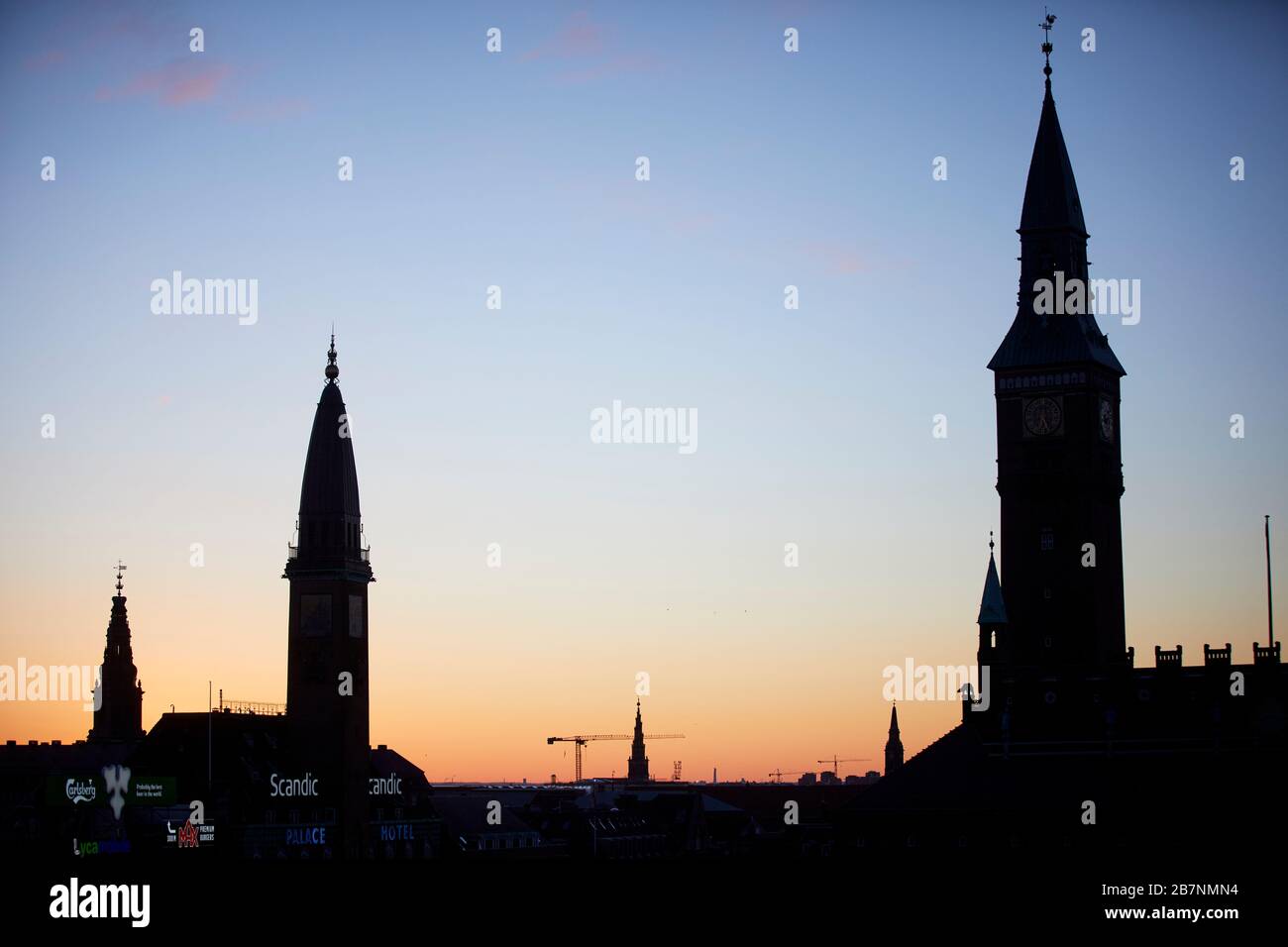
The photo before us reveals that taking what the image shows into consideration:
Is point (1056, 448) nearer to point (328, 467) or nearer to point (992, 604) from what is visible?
point (992, 604)

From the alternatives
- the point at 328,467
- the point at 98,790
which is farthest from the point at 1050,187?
the point at 98,790

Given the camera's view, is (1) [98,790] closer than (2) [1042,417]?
No

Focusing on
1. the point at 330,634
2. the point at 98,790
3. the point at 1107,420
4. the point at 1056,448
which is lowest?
the point at 98,790

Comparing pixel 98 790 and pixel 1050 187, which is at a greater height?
pixel 1050 187

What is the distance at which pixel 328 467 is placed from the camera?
187 meters

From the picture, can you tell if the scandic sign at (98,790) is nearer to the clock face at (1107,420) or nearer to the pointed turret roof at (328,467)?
the pointed turret roof at (328,467)

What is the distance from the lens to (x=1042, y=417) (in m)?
167

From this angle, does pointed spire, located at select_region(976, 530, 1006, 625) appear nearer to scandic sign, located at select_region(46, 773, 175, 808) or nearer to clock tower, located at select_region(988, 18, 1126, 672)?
clock tower, located at select_region(988, 18, 1126, 672)

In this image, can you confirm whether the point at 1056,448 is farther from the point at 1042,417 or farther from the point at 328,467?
the point at 328,467

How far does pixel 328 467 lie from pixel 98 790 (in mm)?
28977

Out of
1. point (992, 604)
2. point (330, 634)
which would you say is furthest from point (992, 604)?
point (330, 634)
